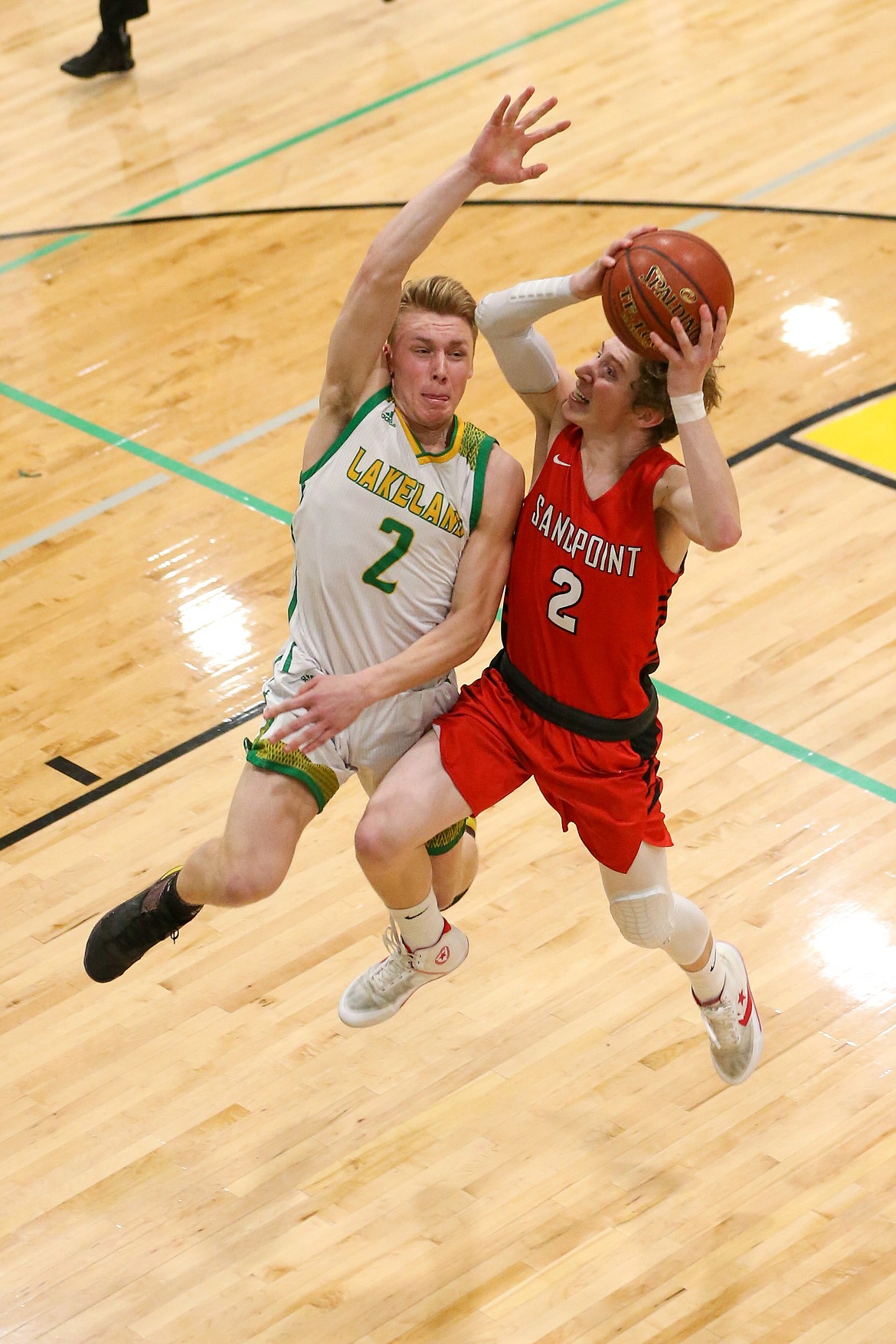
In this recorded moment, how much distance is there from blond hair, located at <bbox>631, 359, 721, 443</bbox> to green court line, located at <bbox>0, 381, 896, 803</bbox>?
82.6 inches

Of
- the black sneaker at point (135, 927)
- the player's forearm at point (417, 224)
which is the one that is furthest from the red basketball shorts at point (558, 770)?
the player's forearm at point (417, 224)

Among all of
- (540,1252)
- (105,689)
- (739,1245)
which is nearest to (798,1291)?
(739,1245)

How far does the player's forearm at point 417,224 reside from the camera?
4008 millimetres

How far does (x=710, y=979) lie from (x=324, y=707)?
1.34 m

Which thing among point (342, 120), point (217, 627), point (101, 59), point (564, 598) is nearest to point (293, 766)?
point (564, 598)

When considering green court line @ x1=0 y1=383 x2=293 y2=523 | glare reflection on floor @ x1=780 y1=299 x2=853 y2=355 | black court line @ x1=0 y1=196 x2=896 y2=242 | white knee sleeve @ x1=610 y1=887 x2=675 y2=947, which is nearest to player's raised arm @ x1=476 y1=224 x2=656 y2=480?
white knee sleeve @ x1=610 y1=887 x2=675 y2=947

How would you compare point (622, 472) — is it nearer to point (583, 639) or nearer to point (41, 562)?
point (583, 639)

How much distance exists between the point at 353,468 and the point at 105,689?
259 cm

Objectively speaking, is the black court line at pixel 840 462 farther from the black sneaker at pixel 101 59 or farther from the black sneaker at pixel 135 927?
the black sneaker at pixel 101 59

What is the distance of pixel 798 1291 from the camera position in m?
4.32

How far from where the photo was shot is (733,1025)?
15.7 ft

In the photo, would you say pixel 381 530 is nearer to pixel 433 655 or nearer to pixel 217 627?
pixel 433 655

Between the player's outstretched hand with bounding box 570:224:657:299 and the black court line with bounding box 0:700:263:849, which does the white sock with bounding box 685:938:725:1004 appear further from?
the black court line with bounding box 0:700:263:849

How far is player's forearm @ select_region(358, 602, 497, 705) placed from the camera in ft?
13.9
